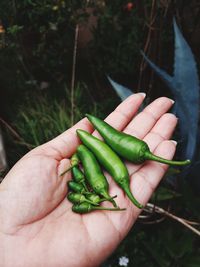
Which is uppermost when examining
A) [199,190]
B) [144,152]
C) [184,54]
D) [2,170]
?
[184,54]

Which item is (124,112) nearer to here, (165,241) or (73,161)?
(73,161)

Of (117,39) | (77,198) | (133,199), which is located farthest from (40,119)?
A: (133,199)

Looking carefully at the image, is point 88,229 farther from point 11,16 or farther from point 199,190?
point 11,16

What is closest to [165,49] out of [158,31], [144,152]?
[158,31]

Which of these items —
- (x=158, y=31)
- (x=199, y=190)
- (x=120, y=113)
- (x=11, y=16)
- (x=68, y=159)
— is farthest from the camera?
(x=11, y=16)

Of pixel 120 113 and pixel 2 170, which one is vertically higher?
pixel 120 113

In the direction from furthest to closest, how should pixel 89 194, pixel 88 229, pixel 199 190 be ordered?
pixel 199 190, pixel 89 194, pixel 88 229

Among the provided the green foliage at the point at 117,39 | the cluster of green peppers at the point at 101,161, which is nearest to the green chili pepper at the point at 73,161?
the cluster of green peppers at the point at 101,161

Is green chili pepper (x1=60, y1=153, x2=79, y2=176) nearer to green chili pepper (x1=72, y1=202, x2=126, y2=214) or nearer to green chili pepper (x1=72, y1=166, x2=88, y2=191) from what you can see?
green chili pepper (x1=72, y1=166, x2=88, y2=191)
